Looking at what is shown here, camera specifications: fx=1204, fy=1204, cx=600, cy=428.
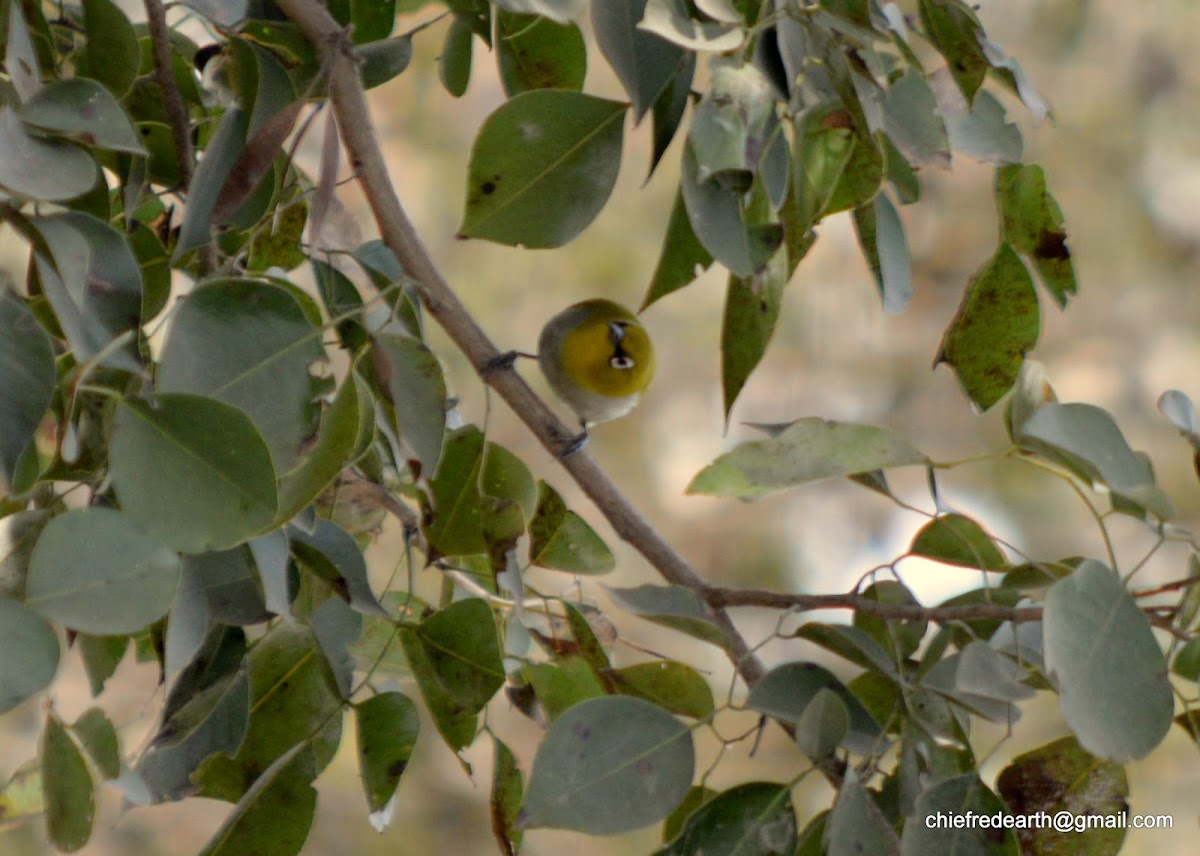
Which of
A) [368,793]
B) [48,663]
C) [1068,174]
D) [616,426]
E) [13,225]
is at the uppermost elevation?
[13,225]

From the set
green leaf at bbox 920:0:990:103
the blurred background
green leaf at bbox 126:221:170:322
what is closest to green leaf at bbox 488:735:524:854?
green leaf at bbox 126:221:170:322

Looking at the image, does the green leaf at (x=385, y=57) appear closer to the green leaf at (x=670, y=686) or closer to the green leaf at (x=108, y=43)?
the green leaf at (x=108, y=43)

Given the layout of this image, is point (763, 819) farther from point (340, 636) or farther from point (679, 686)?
point (340, 636)

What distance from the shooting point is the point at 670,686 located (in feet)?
1.95

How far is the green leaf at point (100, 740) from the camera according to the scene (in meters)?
0.45

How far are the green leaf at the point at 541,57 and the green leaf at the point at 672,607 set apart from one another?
0.26 m

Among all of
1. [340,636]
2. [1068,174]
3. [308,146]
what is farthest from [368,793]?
[1068,174]

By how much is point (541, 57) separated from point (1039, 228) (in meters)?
0.26

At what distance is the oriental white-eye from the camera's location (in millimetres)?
1160

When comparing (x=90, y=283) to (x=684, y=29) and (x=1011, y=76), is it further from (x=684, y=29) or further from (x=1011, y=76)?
(x=1011, y=76)

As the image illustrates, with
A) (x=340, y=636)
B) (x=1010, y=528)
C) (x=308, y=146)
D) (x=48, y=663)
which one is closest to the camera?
(x=48, y=663)

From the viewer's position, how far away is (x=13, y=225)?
16.1 inches

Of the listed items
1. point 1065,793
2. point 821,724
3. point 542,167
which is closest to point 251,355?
point 542,167

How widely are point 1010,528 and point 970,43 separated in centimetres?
254
